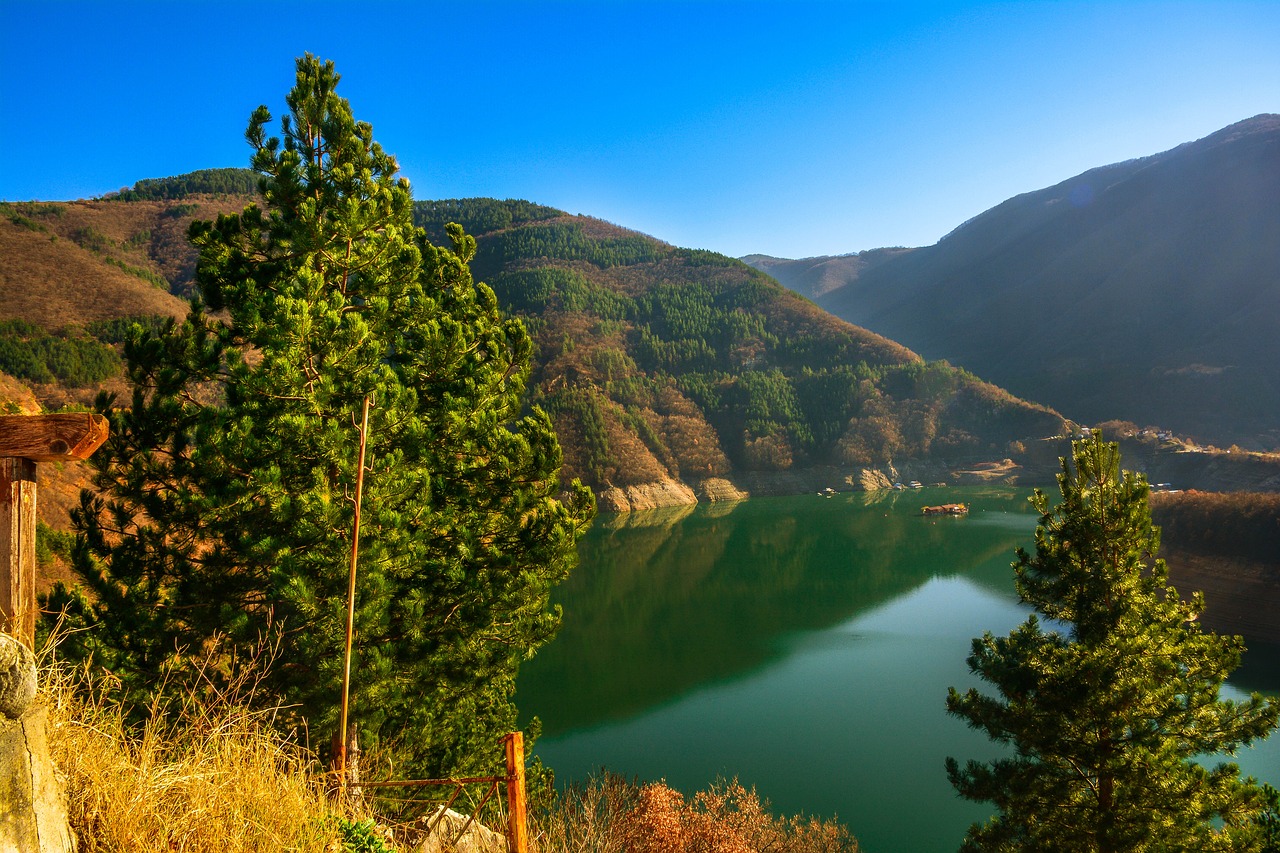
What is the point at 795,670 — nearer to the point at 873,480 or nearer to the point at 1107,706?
the point at 1107,706

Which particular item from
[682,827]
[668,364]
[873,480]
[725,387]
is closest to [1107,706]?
[682,827]

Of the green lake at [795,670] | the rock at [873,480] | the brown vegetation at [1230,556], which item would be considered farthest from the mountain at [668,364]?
the brown vegetation at [1230,556]

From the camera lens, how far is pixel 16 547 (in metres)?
3.62

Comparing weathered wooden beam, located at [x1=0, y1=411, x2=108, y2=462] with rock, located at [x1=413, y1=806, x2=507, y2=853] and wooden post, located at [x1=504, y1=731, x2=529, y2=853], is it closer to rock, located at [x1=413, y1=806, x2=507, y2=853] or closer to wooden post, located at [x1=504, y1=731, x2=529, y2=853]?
wooden post, located at [x1=504, y1=731, x2=529, y2=853]

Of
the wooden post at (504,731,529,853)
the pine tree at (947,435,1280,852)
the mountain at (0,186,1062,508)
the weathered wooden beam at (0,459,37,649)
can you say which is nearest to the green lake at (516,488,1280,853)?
the pine tree at (947,435,1280,852)

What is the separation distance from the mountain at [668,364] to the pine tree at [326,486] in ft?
144

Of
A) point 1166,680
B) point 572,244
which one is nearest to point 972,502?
point 1166,680

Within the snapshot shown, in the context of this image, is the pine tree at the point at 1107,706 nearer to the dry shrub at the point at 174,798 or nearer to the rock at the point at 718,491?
the dry shrub at the point at 174,798

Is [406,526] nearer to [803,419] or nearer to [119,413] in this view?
[119,413]

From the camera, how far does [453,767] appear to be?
830 cm

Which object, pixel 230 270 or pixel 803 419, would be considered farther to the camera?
pixel 803 419

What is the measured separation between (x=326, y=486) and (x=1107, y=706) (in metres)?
7.39

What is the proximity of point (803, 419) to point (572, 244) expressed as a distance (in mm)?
58139

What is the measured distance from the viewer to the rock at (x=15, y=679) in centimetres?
252
